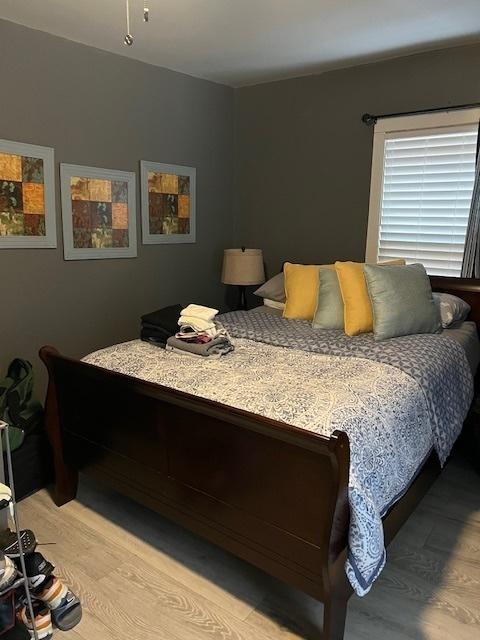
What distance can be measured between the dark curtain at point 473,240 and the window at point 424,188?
11 centimetres

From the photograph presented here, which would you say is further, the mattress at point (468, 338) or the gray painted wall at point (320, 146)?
the gray painted wall at point (320, 146)

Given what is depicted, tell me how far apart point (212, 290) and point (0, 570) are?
2943mm

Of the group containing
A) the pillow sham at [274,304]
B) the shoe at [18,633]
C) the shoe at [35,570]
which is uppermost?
the pillow sham at [274,304]

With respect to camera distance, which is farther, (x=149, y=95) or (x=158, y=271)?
(x=158, y=271)

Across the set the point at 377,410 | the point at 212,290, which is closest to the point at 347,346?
the point at 377,410

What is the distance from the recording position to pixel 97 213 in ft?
10.7

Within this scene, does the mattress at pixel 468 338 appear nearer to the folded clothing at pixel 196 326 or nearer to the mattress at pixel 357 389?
the mattress at pixel 357 389

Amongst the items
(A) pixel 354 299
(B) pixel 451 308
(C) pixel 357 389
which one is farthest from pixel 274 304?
(C) pixel 357 389

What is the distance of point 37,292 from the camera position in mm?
3020

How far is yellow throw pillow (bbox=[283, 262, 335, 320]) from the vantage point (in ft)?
10.2

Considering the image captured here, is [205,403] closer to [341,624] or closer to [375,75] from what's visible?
[341,624]

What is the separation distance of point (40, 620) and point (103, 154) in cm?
263

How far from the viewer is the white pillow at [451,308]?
2.90m

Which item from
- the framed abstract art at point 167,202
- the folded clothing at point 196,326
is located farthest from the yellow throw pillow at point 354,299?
the framed abstract art at point 167,202
